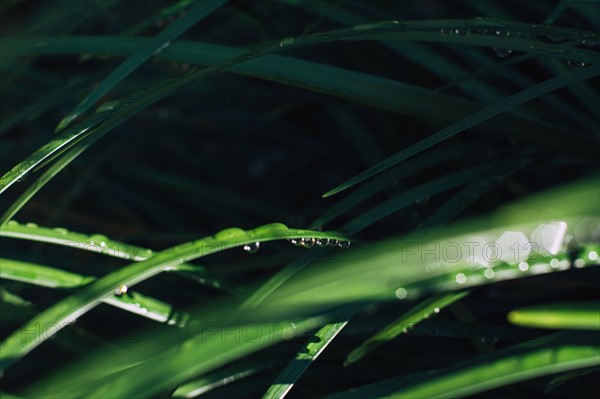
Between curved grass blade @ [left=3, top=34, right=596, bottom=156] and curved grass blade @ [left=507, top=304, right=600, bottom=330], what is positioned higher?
curved grass blade @ [left=3, top=34, right=596, bottom=156]

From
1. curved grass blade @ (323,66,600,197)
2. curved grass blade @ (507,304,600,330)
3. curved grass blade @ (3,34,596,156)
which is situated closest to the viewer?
curved grass blade @ (507,304,600,330)

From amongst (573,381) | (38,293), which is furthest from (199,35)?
(573,381)

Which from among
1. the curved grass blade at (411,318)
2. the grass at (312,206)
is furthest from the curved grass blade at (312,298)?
the curved grass blade at (411,318)

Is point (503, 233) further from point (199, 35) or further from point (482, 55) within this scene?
point (199, 35)

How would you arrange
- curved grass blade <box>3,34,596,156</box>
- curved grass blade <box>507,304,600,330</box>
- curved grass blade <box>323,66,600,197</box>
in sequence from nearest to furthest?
curved grass blade <box>507,304,600,330</box> < curved grass blade <box>323,66,600,197</box> < curved grass blade <box>3,34,596,156</box>

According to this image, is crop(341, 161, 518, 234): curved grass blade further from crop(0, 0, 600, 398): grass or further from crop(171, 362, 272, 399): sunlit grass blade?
crop(171, 362, 272, 399): sunlit grass blade

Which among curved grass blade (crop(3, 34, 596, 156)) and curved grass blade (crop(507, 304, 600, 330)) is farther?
curved grass blade (crop(3, 34, 596, 156))

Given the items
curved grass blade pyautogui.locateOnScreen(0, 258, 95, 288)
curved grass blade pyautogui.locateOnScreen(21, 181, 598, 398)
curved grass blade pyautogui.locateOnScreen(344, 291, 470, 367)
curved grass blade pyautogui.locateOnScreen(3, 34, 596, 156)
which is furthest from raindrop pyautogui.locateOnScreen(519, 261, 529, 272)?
curved grass blade pyautogui.locateOnScreen(0, 258, 95, 288)
